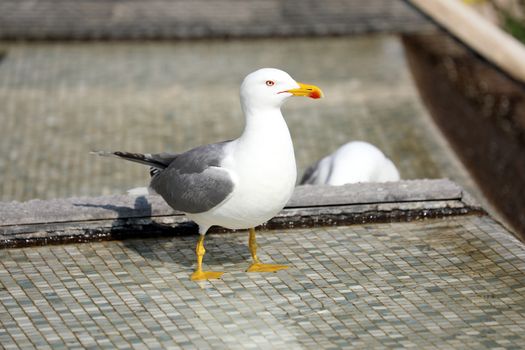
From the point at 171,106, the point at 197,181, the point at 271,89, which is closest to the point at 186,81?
the point at 171,106

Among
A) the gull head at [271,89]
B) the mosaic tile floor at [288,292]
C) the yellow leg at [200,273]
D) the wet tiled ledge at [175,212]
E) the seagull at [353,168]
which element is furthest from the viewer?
the seagull at [353,168]

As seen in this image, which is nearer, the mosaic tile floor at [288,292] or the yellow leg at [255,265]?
the mosaic tile floor at [288,292]

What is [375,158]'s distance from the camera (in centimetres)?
807

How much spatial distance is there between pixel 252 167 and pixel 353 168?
7.62 feet

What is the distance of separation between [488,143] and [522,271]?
16.3 feet

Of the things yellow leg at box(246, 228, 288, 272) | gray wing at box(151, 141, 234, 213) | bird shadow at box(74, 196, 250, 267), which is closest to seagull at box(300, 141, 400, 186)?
bird shadow at box(74, 196, 250, 267)

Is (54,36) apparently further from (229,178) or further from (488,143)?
(229,178)

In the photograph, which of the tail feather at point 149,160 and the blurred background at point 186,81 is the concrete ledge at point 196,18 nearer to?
the blurred background at point 186,81

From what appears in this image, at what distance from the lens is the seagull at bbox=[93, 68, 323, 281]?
5727 millimetres

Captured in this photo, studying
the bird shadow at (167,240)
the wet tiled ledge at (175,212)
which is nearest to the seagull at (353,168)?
the wet tiled ledge at (175,212)

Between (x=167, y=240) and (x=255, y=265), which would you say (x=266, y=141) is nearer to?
(x=255, y=265)

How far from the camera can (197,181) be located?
5883mm

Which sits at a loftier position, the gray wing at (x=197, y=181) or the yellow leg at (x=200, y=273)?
the gray wing at (x=197, y=181)

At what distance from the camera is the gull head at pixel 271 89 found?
5723 millimetres
